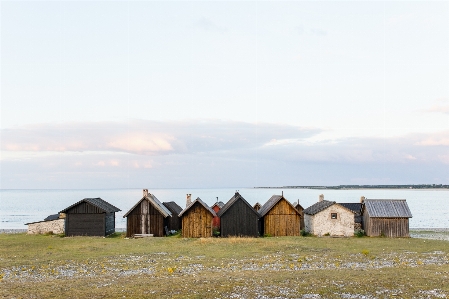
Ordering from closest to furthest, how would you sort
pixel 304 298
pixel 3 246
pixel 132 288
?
pixel 304 298 < pixel 132 288 < pixel 3 246

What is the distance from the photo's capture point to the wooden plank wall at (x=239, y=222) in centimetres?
5288

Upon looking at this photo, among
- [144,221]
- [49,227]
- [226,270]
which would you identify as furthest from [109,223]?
[226,270]

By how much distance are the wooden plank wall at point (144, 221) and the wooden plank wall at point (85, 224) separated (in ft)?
11.3

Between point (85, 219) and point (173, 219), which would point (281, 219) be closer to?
point (173, 219)

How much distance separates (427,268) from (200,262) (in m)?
15.3

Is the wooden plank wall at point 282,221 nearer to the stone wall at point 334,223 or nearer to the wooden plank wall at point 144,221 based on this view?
the stone wall at point 334,223

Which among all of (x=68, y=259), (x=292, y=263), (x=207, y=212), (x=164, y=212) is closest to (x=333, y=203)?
(x=207, y=212)

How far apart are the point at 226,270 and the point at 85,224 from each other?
31.9m

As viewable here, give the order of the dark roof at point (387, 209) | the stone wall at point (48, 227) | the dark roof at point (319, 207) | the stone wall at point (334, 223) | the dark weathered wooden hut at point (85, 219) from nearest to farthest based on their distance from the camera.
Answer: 1. the dark roof at point (387, 209)
2. the stone wall at point (334, 223)
3. the dark weathered wooden hut at point (85, 219)
4. the dark roof at point (319, 207)
5. the stone wall at point (48, 227)

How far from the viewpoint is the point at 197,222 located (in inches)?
2092

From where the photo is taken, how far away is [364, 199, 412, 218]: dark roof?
53000 millimetres

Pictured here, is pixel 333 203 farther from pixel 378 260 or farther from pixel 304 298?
pixel 304 298

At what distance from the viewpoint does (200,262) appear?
104 ft

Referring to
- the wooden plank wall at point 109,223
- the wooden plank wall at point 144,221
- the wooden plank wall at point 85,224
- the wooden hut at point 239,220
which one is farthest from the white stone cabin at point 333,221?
the wooden plank wall at point 85,224
